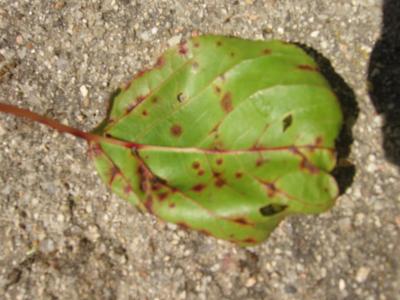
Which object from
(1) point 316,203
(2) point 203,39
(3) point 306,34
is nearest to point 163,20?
(2) point 203,39

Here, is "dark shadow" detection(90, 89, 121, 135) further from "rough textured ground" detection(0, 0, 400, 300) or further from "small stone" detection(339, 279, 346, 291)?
"small stone" detection(339, 279, 346, 291)

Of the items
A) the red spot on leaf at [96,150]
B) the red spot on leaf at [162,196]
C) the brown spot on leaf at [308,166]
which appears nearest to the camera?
the brown spot on leaf at [308,166]

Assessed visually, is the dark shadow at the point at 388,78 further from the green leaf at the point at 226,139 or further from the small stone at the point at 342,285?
the small stone at the point at 342,285

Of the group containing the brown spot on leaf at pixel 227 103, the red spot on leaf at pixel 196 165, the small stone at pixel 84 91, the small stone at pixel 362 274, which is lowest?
→ the small stone at pixel 362 274

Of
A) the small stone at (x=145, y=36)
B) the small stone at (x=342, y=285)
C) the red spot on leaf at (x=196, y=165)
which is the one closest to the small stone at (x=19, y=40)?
the small stone at (x=145, y=36)

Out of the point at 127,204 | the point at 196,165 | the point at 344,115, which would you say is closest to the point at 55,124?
the point at 127,204

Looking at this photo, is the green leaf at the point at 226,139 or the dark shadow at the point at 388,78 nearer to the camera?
the green leaf at the point at 226,139

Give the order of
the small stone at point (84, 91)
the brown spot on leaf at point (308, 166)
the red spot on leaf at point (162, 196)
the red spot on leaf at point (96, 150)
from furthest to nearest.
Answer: the small stone at point (84, 91), the red spot on leaf at point (96, 150), the red spot on leaf at point (162, 196), the brown spot on leaf at point (308, 166)
